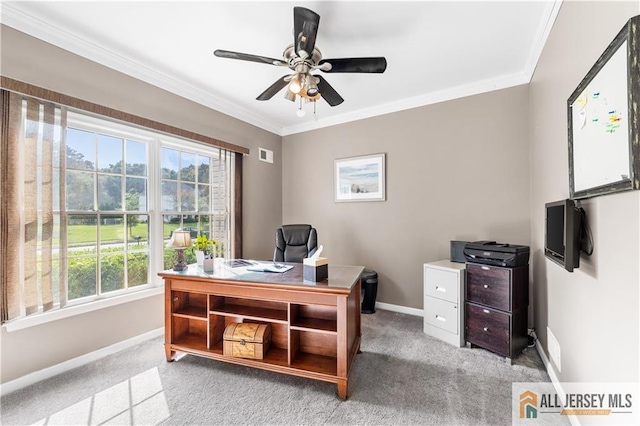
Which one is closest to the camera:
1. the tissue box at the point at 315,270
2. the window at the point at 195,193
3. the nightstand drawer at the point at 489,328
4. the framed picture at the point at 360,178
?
the tissue box at the point at 315,270

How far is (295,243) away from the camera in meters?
3.41

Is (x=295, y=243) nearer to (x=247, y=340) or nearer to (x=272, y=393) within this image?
(x=247, y=340)

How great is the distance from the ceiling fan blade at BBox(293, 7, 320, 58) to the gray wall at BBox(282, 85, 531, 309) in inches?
79.9

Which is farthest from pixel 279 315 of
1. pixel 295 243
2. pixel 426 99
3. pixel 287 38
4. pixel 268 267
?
pixel 426 99

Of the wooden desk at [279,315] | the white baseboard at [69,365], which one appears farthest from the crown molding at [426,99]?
the white baseboard at [69,365]

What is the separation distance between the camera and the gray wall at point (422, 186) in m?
2.90

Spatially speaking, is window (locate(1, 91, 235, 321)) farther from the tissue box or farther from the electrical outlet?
the electrical outlet

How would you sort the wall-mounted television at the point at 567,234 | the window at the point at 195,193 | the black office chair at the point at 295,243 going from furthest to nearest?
1. the black office chair at the point at 295,243
2. the window at the point at 195,193
3. the wall-mounted television at the point at 567,234

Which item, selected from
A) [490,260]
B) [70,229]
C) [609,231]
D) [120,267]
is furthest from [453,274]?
[70,229]

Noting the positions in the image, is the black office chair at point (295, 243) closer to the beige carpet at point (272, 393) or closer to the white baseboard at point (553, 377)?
the beige carpet at point (272, 393)

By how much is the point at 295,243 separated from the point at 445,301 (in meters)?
1.78

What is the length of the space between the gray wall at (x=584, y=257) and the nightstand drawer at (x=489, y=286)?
0.29 m

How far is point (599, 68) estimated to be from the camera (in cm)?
120

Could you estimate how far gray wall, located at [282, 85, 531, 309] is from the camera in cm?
290
